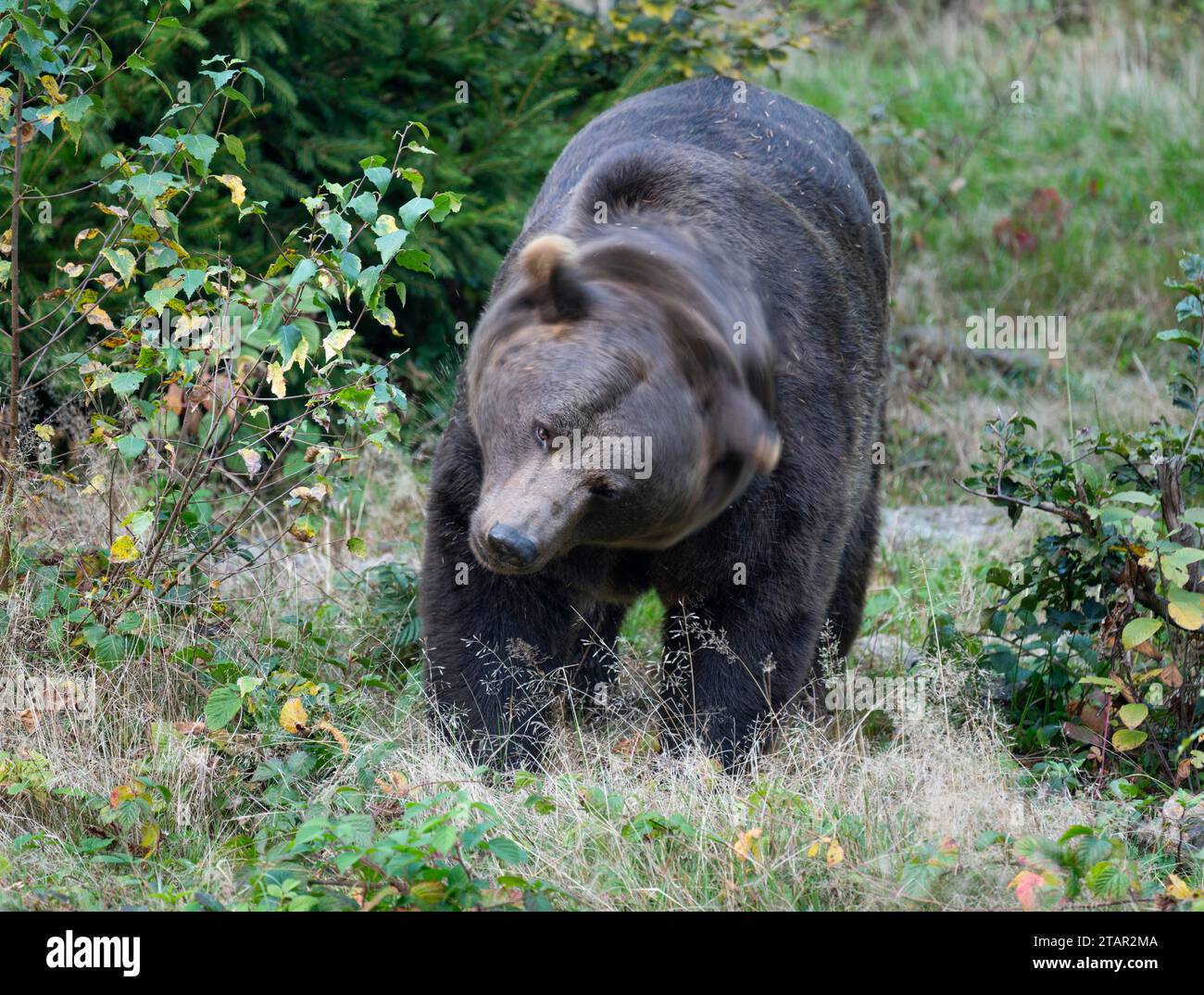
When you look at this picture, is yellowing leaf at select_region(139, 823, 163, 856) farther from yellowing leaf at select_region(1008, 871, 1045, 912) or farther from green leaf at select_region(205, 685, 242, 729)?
yellowing leaf at select_region(1008, 871, 1045, 912)

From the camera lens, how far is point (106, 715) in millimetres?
4516

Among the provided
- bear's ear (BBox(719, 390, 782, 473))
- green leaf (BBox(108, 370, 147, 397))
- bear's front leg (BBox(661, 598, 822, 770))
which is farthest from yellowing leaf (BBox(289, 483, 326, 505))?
bear's ear (BBox(719, 390, 782, 473))

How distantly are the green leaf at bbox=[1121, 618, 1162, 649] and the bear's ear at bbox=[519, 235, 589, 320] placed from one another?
6.45ft

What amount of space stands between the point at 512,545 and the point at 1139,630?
205 cm

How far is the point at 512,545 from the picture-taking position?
12.0 feet

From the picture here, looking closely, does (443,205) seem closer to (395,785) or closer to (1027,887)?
(395,785)

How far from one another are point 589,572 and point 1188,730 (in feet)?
6.69

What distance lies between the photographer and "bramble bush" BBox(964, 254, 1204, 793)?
15.4 ft

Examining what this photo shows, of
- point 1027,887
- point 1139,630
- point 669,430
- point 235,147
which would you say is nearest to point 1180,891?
point 1027,887

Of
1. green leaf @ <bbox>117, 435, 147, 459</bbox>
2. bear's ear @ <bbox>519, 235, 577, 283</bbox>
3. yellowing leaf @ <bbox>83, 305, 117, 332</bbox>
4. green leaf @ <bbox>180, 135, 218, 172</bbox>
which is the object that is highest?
green leaf @ <bbox>180, 135, 218, 172</bbox>

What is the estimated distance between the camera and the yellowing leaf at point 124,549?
445 centimetres

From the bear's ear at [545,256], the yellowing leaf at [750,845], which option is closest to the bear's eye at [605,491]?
the bear's ear at [545,256]
